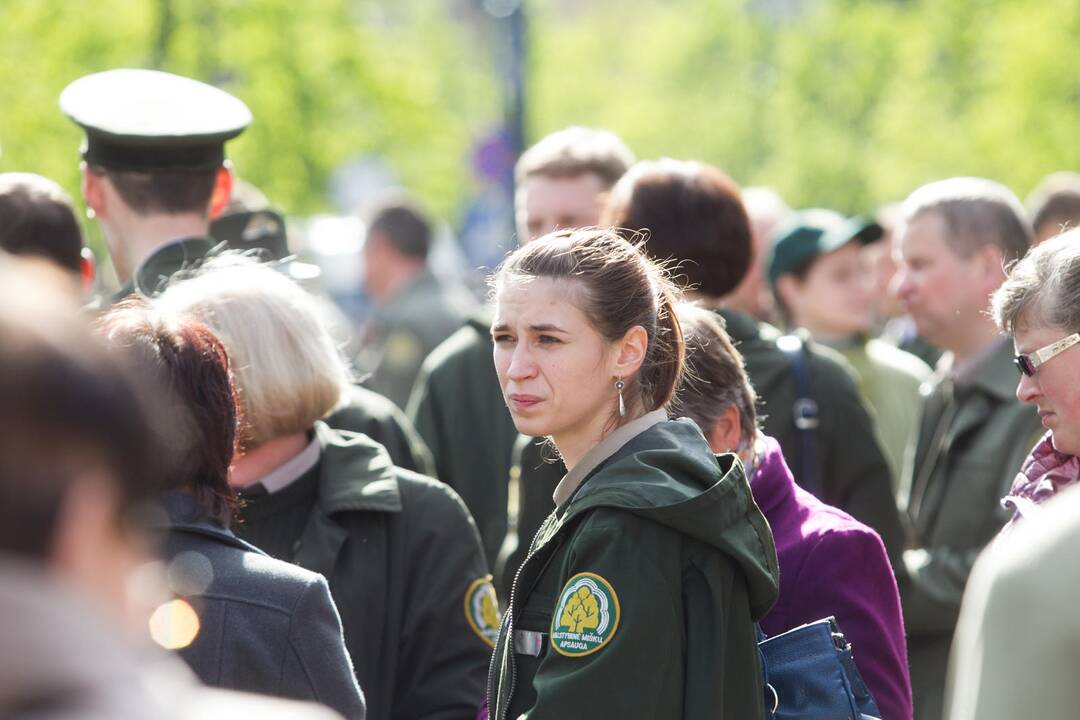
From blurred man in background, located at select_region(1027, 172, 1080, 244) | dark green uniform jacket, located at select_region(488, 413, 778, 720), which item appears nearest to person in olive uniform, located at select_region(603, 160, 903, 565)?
dark green uniform jacket, located at select_region(488, 413, 778, 720)

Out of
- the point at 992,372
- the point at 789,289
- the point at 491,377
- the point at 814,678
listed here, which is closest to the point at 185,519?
the point at 814,678

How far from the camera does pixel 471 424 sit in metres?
5.53

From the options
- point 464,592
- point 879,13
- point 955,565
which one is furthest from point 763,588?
point 879,13

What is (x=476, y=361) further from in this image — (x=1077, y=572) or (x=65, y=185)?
(x=65, y=185)

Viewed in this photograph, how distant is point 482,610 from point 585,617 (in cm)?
101

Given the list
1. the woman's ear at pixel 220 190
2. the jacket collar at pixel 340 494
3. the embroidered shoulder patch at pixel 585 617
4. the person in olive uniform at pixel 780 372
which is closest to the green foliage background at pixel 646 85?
the woman's ear at pixel 220 190

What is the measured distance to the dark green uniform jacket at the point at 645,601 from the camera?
8.95 ft

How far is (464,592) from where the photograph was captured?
370 cm

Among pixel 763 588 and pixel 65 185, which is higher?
pixel 763 588

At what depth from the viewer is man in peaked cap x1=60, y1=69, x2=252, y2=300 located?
15.3ft

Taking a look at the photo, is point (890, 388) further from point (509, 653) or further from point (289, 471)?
point (509, 653)

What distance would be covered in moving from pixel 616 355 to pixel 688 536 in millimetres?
531

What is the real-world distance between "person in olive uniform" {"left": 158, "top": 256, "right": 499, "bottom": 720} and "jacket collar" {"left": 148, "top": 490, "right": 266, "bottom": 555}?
0.73 m

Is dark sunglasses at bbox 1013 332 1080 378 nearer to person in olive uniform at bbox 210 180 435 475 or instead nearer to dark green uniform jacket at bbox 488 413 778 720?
dark green uniform jacket at bbox 488 413 778 720
